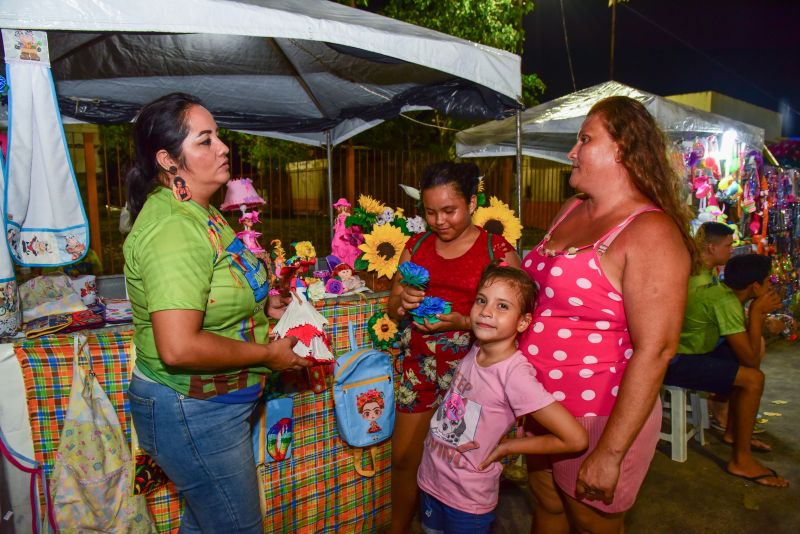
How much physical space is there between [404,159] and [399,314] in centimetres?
913

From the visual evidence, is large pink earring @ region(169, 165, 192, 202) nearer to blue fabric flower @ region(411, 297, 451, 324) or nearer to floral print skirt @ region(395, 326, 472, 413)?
blue fabric flower @ region(411, 297, 451, 324)

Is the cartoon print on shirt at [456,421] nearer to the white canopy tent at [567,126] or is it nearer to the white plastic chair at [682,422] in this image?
the white plastic chair at [682,422]

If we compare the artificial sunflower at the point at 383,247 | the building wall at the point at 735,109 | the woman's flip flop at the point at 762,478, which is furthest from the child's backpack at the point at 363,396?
the building wall at the point at 735,109

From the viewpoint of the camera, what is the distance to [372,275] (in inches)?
123

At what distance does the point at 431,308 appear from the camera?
2.15 meters

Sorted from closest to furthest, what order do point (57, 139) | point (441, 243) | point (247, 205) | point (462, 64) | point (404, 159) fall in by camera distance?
point (57, 139) → point (441, 243) → point (462, 64) → point (247, 205) → point (404, 159)

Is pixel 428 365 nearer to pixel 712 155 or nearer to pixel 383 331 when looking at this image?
pixel 383 331

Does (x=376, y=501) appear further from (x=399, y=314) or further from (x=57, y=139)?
(x=57, y=139)

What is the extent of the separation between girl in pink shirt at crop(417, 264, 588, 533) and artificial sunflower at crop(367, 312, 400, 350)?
0.97m

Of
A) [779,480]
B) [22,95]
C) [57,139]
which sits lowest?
[779,480]

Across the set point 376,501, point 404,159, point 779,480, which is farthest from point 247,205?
point 404,159

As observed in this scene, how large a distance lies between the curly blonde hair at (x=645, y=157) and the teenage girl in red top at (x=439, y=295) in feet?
2.59

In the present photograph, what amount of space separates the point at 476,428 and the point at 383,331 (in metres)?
1.14

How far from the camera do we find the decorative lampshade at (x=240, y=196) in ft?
10.7
